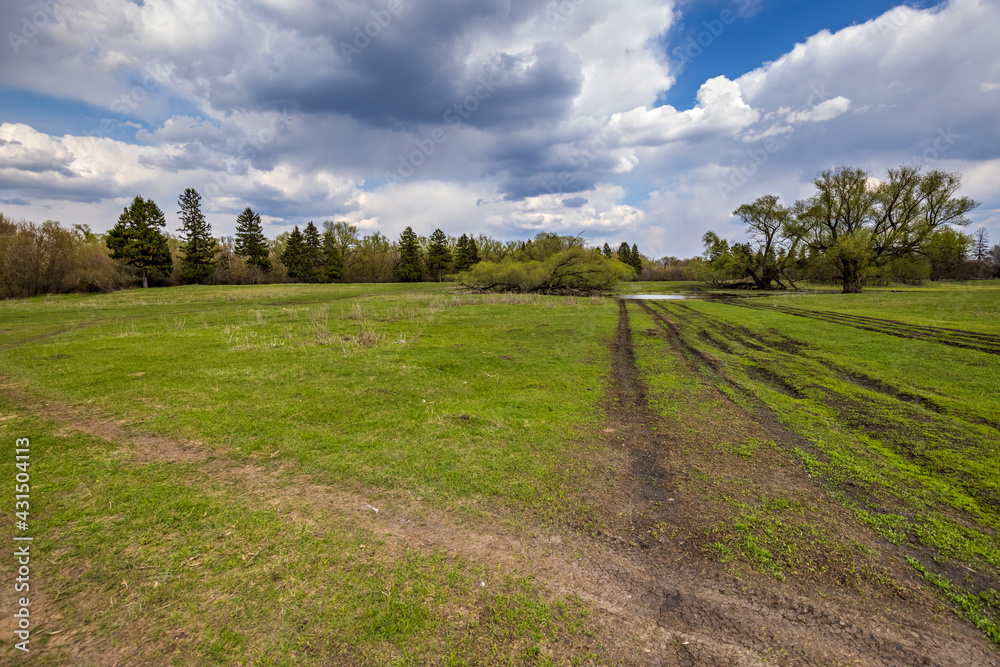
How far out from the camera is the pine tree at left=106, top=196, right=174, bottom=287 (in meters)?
49.6

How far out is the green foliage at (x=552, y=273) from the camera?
135ft

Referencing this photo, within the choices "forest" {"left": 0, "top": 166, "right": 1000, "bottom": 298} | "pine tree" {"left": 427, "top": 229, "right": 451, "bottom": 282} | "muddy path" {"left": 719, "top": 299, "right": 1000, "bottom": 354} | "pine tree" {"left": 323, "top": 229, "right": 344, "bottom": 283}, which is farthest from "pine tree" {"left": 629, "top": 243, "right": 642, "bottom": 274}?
"muddy path" {"left": 719, "top": 299, "right": 1000, "bottom": 354}

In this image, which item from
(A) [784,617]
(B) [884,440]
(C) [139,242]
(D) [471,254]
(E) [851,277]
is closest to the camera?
(A) [784,617]

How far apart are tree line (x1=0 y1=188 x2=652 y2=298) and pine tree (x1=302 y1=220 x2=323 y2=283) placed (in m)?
0.18

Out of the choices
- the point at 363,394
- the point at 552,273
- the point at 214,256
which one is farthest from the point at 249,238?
the point at 363,394

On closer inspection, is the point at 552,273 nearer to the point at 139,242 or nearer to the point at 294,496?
the point at 294,496

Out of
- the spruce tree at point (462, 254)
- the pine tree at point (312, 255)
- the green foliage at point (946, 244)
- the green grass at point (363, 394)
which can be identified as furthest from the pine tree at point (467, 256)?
the green grass at point (363, 394)

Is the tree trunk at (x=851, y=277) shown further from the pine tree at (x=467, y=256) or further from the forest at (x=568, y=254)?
the pine tree at (x=467, y=256)

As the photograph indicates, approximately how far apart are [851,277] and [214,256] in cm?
8793

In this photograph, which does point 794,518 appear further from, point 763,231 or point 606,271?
point 763,231

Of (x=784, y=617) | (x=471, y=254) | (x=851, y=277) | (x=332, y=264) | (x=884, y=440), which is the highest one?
(x=471, y=254)

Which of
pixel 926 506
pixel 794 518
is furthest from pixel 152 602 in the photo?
pixel 926 506

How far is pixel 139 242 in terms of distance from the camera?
164 ft

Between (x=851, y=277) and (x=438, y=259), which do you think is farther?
(x=438, y=259)
